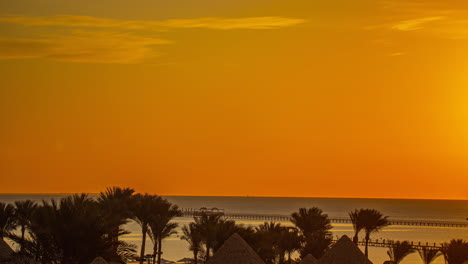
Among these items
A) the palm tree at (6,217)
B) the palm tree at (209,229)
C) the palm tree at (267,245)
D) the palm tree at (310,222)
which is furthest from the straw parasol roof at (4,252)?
the palm tree at (310,222)

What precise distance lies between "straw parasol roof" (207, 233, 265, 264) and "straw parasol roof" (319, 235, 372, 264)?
3.90 meters

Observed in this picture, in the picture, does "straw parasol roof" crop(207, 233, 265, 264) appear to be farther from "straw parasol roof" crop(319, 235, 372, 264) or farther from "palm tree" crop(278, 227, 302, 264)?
"palm tree" crop(278, 227, 302, 264)

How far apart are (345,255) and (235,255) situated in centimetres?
594

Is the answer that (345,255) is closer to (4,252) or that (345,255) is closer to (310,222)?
(4,252)

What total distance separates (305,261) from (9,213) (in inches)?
1055

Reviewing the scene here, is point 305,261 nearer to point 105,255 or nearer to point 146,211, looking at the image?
point 105,255

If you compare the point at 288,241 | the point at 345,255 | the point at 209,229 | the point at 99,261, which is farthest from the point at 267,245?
the point at 99,261

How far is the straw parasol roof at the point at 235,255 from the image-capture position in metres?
40.2

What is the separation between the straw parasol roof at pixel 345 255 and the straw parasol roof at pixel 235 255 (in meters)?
3.90

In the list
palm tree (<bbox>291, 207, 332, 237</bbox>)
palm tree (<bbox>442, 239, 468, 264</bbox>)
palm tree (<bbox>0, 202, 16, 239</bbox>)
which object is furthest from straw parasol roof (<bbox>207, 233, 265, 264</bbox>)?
palm tree (<bbox>291, 207, 332, 237</bbox>)

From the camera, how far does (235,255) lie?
40344 mm

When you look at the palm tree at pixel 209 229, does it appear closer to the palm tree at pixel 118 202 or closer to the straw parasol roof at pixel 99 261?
the palm tree at pixel 118 202

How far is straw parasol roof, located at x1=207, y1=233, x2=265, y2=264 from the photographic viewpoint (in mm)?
40156

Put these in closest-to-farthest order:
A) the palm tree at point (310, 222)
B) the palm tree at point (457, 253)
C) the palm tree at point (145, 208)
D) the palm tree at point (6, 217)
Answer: the palm tree at point (457, 253), the palm tree at point (6, 217), the palm tree at point (145, 208), the palm tree at point (310, 222)
